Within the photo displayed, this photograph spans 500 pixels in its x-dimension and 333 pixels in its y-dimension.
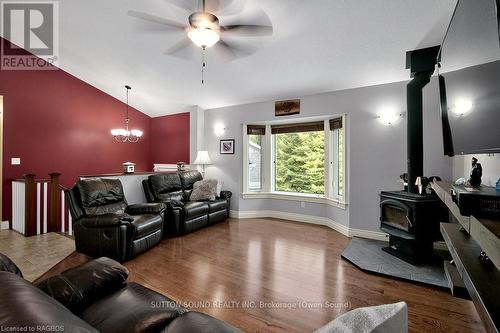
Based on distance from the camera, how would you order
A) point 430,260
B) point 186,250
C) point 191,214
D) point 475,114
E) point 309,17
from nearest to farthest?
point 475,114, point 309,17, point 430,260, point 186,250, point 191,214

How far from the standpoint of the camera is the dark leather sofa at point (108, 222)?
2.73m

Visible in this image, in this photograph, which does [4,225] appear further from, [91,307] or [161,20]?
[161,20]

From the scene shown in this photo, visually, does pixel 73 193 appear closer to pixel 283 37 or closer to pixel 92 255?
pixel 92 255

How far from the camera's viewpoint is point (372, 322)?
1.75ft

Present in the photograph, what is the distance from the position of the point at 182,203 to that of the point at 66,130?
327 cm

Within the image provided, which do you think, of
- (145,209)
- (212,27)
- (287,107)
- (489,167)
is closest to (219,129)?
(287,107)

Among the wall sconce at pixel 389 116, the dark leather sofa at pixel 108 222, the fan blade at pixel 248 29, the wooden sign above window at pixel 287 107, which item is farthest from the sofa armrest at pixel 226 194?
the fan blade at pixel 248 29

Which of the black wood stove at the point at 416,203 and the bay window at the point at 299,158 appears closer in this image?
the black wood stove at the point at 416,203

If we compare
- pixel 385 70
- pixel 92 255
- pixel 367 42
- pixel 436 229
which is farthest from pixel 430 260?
pixel 92 255

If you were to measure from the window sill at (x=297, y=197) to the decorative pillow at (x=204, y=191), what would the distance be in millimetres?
708

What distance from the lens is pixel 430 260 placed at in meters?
2.73

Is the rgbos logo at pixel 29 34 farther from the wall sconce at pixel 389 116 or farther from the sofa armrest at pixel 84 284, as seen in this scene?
the wall sconce at pixel 389 116

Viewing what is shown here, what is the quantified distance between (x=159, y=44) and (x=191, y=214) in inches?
108

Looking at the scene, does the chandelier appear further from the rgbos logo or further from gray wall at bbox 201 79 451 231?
gray wall at bbox 201 79 451 231
